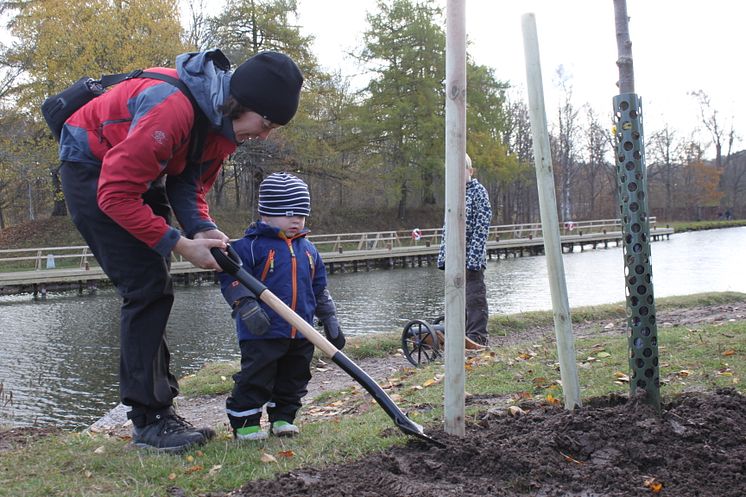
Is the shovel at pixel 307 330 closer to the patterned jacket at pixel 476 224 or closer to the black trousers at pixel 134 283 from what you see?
the black trousers at pixel 134 283

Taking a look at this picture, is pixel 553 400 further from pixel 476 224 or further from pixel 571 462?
pixel 476 224

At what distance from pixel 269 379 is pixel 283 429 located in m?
0.31

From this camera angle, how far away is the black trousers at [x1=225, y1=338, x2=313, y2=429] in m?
3.90

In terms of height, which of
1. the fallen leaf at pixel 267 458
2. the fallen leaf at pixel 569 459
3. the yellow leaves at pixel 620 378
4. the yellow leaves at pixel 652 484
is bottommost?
the yellow leaves at pixel 620 378

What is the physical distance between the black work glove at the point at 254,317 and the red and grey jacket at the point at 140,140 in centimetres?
50

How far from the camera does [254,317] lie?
3.59 metres

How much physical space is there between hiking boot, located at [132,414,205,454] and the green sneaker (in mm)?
195

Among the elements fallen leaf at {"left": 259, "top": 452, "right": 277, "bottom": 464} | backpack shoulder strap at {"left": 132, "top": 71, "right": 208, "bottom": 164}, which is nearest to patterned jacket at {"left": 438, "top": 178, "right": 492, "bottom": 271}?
backpack shoulder strap at {"left": 132, "top": 71, "right": 208, "bottom": 164}

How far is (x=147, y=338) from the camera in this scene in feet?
12.2

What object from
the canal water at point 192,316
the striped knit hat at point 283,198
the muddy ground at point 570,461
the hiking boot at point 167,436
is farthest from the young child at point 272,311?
the canal water at point 192,316

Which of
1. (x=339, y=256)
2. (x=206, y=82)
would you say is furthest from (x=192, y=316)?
(x=339, y=256)

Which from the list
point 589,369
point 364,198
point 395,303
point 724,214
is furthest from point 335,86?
point 724,214

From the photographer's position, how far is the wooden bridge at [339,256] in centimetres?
2484

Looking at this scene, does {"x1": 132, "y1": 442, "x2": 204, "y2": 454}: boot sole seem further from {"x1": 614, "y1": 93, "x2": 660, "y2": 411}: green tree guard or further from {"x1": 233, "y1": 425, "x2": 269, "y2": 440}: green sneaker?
{"x1": 614, "y1": 93, "x2": 660, "y2": 411}: green tree guard
